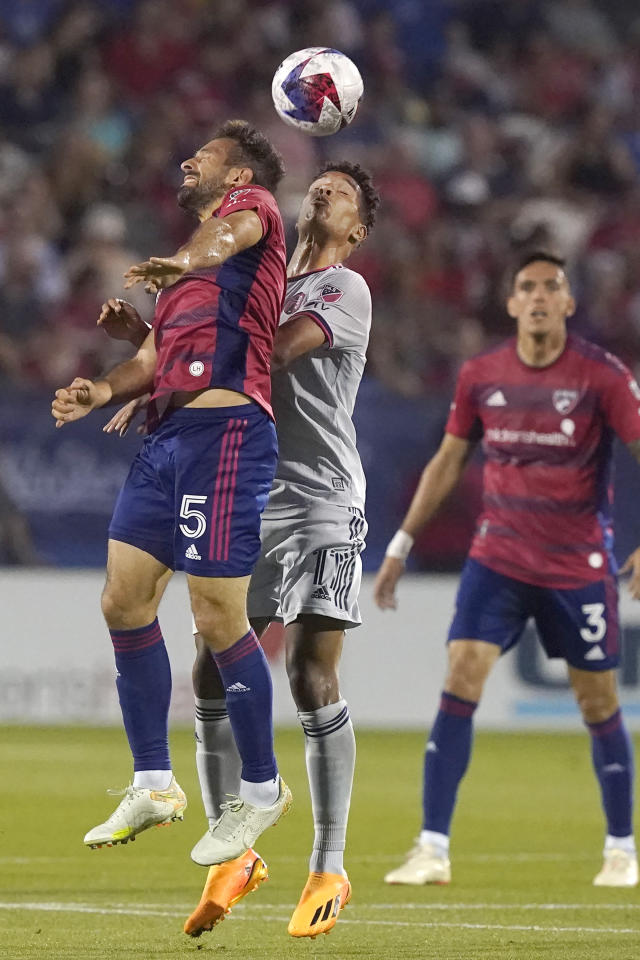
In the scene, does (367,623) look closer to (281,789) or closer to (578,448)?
(578,448)

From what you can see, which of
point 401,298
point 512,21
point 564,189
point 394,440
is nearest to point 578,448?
point 394,440

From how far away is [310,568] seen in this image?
6238 millimetres

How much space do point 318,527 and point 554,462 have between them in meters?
2.20

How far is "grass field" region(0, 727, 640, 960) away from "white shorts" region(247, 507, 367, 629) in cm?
112

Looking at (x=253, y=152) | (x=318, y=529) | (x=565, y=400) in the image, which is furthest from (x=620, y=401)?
(x=253, y=152)

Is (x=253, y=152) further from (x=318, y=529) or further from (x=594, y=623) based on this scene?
(x=594, y=623)

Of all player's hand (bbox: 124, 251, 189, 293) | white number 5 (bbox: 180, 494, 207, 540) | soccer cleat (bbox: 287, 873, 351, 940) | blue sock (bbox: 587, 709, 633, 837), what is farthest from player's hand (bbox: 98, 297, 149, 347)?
blue sock (bbox: 587, 709, 633, 837)

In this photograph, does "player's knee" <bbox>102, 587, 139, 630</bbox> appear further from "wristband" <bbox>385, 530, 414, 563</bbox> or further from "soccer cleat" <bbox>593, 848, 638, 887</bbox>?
"soccer cleat" <bbox>593, 848, 638, 887</bbox>

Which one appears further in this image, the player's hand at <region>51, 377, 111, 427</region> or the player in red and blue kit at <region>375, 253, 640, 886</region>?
the player in red and blue kit at <region>375, 253, 640, 886</region>

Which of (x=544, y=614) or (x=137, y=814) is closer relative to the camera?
(x=137, y=814)

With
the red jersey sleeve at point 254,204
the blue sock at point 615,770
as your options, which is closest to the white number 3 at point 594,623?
the blue sock at point 615,770

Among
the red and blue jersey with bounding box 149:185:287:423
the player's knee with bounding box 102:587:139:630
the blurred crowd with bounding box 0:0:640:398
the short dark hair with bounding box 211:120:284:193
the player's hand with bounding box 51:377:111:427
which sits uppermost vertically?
the blurred crowd with bounding box 0:0:640:398

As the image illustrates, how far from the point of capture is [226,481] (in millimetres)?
5719

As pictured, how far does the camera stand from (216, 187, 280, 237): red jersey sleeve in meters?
5.64
